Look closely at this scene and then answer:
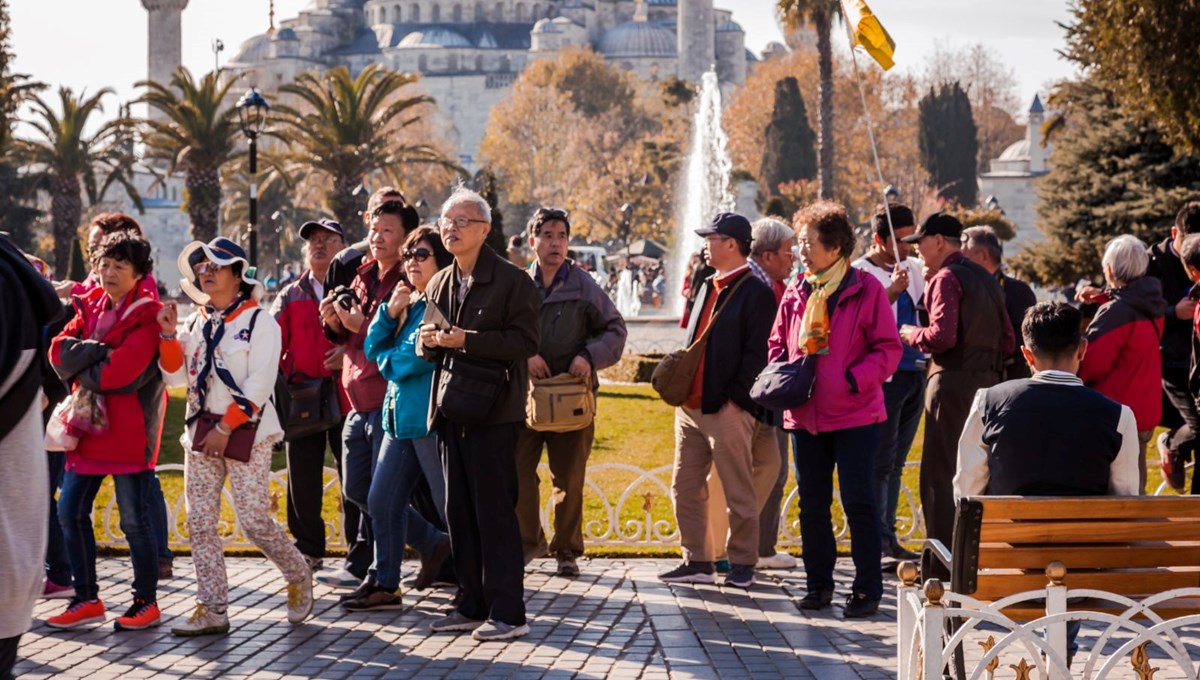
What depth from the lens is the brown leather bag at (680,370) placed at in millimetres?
8586

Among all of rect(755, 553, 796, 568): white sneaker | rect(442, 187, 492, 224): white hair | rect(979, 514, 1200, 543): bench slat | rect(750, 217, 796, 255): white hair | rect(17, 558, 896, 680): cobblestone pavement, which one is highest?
rect(442, 187, 492, 224): white hair

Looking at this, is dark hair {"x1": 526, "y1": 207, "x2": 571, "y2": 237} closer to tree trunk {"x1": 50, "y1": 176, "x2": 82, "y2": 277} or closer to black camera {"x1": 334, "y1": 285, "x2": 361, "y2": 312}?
black camera {"x1": 334, "y1": 285, "x2": 361, "y2": 312}

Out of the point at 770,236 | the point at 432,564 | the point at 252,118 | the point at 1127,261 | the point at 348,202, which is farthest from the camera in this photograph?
the point at 348,202

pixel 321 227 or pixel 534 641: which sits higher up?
pixel 321 227

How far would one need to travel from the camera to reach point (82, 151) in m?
46.5

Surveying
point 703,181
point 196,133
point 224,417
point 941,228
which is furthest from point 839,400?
point 703,181

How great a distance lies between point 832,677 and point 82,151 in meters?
43.2

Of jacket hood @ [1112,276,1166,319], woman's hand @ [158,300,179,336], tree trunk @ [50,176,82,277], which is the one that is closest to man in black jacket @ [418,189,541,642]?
woman's hand @ [158,300,179,336]

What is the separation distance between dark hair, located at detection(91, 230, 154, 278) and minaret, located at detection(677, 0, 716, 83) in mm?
116949

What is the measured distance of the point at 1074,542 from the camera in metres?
5.39

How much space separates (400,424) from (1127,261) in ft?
12.5

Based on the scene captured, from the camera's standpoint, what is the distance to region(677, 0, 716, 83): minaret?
404 ft

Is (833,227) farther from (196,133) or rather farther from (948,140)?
(948,140)

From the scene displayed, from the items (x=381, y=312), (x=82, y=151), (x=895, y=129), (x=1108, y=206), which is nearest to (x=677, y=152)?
(x=895, y=129)
